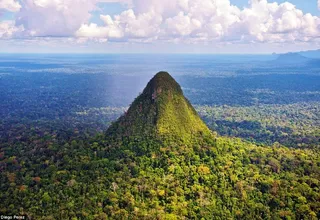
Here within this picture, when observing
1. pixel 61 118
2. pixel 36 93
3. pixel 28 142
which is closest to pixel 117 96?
pixel 36 93

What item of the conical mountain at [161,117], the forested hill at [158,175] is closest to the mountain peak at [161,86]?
the conical mountain at [161,117]

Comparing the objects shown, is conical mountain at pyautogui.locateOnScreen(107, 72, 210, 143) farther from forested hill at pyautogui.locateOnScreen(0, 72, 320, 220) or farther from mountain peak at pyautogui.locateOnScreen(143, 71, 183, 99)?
forested hill at pyautogui.locateOnScreen(0, 72, 320, 220)

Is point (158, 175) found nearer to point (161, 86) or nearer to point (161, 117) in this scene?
point (161, 117)

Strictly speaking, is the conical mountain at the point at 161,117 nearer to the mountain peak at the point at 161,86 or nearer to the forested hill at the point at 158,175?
the mountain peak at the point at 161,86

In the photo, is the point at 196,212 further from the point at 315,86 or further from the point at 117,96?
the point at 315,86

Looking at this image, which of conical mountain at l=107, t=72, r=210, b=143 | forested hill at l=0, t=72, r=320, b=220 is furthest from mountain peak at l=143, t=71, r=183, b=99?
forested hill at l=0, t=72, r=320, b=220

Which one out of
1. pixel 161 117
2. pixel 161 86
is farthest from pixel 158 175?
pixel 161 86
